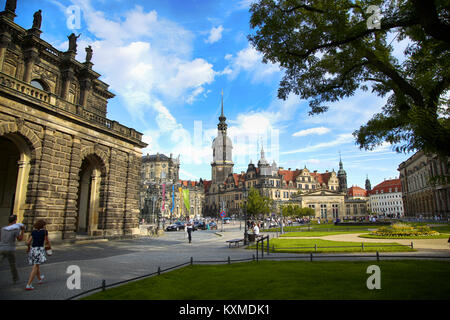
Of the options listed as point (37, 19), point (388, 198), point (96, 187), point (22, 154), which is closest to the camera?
point (22, 154)

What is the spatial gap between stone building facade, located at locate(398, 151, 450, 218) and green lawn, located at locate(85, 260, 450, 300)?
48768 millimetres

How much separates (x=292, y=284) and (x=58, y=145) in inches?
715

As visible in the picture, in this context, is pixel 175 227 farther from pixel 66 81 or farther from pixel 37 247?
pixel 37 247

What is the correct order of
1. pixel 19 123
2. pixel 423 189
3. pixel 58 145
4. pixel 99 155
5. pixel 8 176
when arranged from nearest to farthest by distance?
pixel 19 123
pixel 58 145
pixel 8 176
pixel 99 155
pixel 423 189

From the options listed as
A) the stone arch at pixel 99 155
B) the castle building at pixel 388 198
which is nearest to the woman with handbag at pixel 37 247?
the stone arch at pixel 99 155

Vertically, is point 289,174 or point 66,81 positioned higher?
point 289,174

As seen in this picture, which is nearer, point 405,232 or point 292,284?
point 292,284

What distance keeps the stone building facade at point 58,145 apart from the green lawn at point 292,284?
12.9m

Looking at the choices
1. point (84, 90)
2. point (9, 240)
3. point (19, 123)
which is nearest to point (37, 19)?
point (84, 90)

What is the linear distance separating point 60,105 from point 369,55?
19384mm

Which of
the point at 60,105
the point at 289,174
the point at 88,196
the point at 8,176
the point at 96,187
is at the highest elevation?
the point at 289,174

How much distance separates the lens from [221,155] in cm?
12075

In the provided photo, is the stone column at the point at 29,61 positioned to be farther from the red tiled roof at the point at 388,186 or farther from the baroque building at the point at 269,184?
the red tiled roof at the point at 388,186
